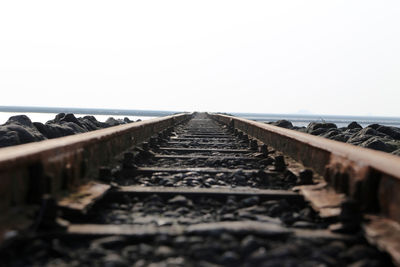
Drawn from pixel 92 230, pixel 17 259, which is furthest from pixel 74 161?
pixel 17 259

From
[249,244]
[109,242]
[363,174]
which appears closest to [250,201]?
[363,174]

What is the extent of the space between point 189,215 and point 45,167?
960 millimetres

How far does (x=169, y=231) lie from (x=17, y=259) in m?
0.77

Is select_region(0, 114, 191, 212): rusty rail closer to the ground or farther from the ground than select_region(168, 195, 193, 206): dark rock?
farther from the ground

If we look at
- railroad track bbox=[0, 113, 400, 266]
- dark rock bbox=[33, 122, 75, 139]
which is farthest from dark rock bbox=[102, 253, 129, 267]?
dark rock bbox=[33, 122, 75, 139]

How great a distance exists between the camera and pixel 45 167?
2.88 meters

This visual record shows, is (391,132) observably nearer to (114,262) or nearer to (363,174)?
(363,174)

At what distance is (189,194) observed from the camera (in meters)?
3.55

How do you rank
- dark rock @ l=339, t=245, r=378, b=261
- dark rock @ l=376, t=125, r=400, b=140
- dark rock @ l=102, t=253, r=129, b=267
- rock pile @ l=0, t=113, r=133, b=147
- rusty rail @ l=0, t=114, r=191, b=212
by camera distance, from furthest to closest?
dark rock @ l=376, t=125, r=400, b=140 < rock pile @ l=0, t=113, r=133, b=147 < rusty rail @ l=0, t=114, r=191, b=212 < dark rock @ l=339, t=245, r=378, b=261 < dark rock @ l=102, t=253, r=129, b=267

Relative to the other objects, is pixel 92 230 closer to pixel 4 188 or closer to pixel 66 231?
pixel 66 231

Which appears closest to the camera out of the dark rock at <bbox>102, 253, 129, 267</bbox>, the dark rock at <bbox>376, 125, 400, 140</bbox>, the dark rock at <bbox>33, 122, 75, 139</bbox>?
the dark rock at <bbox>102, 253, 129, 267</bbox>

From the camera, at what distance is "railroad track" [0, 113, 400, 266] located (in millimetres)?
2225

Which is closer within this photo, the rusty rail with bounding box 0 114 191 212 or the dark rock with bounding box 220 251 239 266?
the dark rock with bounding box 220 251 239 266

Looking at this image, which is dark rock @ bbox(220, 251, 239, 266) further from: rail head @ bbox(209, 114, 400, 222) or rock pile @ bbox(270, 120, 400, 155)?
rock pile @ bbox(270, 120, 400, 155)
